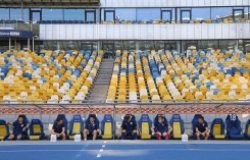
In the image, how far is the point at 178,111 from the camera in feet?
88.7

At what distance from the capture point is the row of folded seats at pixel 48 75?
105ft

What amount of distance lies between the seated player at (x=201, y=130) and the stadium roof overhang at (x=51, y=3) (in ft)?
111

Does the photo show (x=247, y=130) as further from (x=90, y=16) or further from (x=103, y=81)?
(x=90, y=16)

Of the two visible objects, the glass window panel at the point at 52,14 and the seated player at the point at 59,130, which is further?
the glass window panel at the point at 52,14

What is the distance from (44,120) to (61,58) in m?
22.8

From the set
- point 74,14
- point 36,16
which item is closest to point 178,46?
point 74,14

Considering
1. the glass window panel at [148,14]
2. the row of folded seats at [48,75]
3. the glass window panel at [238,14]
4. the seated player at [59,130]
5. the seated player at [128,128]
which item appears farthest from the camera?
the glass window panel at [148,14]

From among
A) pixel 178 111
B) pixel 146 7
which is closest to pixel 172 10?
pixel 146 7

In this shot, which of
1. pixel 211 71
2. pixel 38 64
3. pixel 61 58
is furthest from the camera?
pixel 61 58

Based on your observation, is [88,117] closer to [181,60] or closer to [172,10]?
[181,60]

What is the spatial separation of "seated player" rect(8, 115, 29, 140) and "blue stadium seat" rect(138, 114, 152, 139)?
18.1 feet

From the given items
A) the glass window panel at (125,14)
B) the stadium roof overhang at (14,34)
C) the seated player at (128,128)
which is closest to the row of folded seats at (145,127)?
the seated player at (128,128)

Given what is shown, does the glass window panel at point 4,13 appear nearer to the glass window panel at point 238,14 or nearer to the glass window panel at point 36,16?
the glass window panel at point 36,16

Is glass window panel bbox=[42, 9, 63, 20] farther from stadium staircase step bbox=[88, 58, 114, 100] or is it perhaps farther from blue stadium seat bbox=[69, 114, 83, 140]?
blue stadium seat bbox=[69, 114, 83, 140]
